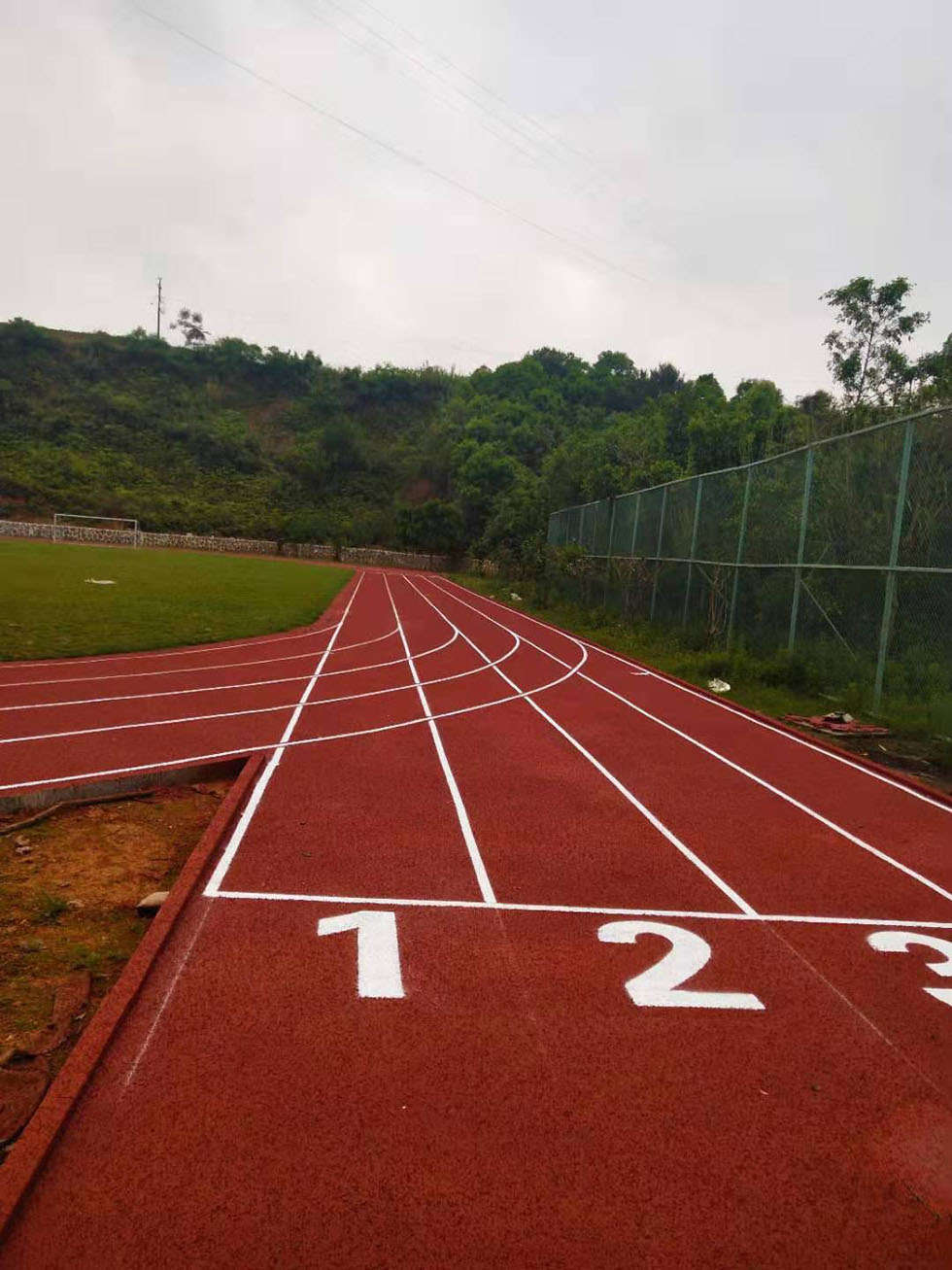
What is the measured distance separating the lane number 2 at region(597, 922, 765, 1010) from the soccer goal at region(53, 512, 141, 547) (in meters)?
49.3

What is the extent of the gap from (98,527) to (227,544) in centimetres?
852

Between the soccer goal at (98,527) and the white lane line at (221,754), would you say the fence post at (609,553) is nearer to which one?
the white lane line at (221,754)

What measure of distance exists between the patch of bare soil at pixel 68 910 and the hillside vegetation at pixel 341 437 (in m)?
23.3

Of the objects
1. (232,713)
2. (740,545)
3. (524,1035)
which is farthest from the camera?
(740,545)

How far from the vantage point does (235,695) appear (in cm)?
969

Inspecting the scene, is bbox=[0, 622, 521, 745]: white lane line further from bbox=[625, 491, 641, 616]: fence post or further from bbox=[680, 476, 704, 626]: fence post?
bbox=[625, 491, 641, 616]: fence post

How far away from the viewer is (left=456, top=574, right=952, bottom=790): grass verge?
8.36 meters

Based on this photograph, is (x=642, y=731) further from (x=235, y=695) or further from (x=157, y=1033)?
(x=157, y=1033)

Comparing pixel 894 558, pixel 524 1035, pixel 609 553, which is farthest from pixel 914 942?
pixel 609 553

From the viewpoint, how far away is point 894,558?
923cm

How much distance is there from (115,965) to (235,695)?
6.28m

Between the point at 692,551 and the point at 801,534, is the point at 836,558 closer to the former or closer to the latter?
the point at 801,534

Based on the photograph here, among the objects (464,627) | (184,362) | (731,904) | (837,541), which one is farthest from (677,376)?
(731,904)

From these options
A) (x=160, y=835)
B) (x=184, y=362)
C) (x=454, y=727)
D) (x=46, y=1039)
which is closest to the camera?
(x=46, y=1039)
